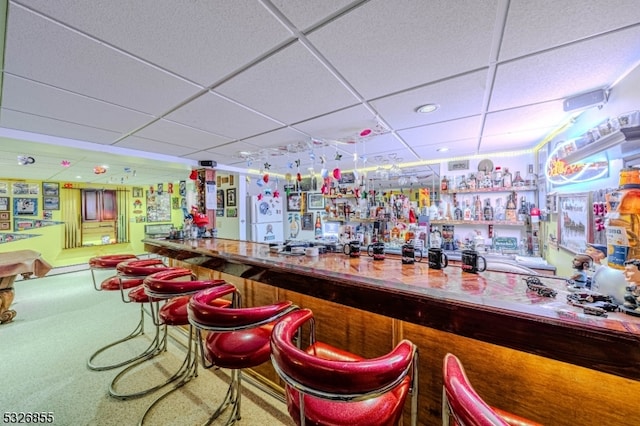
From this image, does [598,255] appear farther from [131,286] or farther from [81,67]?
[131,286]

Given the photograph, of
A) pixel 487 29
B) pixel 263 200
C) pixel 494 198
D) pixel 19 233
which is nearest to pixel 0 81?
pixel 487 29

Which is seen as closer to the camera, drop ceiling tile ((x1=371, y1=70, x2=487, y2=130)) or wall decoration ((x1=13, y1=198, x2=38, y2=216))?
drop ceiling tile ((x1=371, y1=70, x2=487, y2=130))

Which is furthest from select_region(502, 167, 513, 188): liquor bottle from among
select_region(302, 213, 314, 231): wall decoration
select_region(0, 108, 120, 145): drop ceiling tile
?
select_region(0, 108, 120, 145): drop ceiling tile

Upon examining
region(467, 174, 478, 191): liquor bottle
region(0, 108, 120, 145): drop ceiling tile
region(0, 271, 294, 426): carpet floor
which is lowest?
region(0, 271, 294, 426): carpet floor

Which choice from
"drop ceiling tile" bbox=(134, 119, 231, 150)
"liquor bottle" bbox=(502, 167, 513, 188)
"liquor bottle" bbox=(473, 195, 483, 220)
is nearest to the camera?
"drop ceiling tile" bbox=(134, 119, 231, 150)

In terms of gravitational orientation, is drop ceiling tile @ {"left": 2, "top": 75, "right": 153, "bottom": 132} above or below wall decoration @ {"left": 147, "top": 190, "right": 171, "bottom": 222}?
above

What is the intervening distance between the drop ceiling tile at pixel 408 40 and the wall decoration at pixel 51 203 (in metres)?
9.45

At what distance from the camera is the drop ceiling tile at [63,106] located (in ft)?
5.68

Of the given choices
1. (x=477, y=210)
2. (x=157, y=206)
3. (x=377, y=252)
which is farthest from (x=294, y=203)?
(x=157, y=206)

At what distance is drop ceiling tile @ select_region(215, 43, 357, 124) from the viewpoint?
1438mm

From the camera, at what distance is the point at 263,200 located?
5.37m

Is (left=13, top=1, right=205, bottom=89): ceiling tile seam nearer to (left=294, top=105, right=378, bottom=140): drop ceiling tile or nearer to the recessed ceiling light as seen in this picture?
(left=294, top=105, right=378, bottom=140): drop ceiling tile

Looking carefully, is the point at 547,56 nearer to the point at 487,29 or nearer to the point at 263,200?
the point at 487,29

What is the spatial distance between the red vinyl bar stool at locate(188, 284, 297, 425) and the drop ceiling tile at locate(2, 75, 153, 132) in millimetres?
1889
